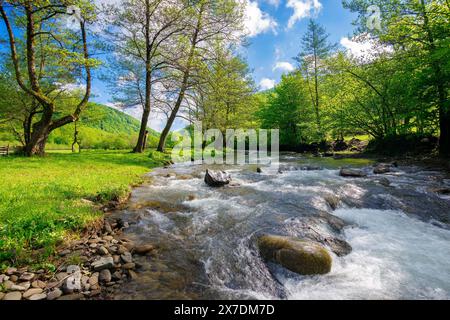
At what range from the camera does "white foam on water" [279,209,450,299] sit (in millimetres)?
3535

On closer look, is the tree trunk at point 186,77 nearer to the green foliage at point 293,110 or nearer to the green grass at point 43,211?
the green grass at point 43,211

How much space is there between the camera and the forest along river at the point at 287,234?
142 inches

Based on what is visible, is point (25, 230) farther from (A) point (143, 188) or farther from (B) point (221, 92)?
(B) point (221, 92)

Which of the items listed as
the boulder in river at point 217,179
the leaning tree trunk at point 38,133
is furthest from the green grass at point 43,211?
the leaning tree trunk at point 38,133

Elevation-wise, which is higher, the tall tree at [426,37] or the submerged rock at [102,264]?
the tall tree at [426,37]

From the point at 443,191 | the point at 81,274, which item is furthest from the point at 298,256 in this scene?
the point at 443,191

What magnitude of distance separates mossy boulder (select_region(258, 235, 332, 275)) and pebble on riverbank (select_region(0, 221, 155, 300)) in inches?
95.4

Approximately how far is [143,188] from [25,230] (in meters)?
5.47

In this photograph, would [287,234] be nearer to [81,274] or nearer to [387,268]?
[387,268]

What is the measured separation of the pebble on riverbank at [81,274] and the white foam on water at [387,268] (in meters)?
2.76

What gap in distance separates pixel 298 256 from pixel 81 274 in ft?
11.9

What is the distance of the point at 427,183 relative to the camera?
1040 centimetres

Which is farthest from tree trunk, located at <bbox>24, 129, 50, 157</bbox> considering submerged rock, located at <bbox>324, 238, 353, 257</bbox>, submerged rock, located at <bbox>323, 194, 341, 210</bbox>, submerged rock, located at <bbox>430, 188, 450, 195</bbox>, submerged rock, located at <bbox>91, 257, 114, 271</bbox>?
submerged rock, located at <bbox>430, 188, 450, 195</bbox>
